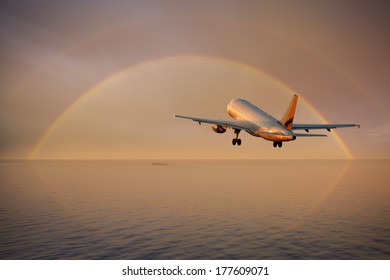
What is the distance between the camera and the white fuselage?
51787 millimetres

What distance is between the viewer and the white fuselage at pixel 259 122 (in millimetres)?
51787

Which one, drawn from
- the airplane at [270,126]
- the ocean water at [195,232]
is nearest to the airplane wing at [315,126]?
the airplane at [270,126]

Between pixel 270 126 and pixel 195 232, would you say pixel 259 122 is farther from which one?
pixel 195 232

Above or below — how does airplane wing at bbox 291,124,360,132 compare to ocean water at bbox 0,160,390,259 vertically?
above

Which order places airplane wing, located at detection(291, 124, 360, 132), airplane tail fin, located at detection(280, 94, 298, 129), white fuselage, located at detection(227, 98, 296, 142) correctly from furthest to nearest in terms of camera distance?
airplane tail fin, located at detection(280, 94, 298, 129), white fuselage, located at detection(227, 98, 296, 142), airplane wing, located at detection(291, 124, 360, 132)

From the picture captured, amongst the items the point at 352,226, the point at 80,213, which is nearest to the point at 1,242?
the point at 80,213

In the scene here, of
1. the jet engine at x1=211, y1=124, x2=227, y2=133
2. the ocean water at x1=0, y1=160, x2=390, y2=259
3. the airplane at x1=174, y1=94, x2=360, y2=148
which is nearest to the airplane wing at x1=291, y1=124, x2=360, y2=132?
the airplane at x1=174, y1=94, x2=360, y2=148

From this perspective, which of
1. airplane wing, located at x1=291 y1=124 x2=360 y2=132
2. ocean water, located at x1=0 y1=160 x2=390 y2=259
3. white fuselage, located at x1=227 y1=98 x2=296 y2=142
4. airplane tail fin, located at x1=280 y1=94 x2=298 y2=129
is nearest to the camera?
ocean water, located at x1=0 y1=160 x2=390 y2=259

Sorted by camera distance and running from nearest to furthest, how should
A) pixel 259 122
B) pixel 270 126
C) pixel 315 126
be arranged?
pixel 315 126 < pixel 270 126 < pixel 259 122

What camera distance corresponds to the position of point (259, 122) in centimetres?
6225

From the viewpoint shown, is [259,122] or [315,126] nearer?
[315,126]

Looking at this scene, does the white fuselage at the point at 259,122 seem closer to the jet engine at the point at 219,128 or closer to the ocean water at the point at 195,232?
the jet engine at the point at 219,128

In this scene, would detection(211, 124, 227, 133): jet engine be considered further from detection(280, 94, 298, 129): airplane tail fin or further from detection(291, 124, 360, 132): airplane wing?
detection(291, 124, 360, 132): airplane wing

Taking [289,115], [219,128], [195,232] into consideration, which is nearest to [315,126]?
[289,115]
